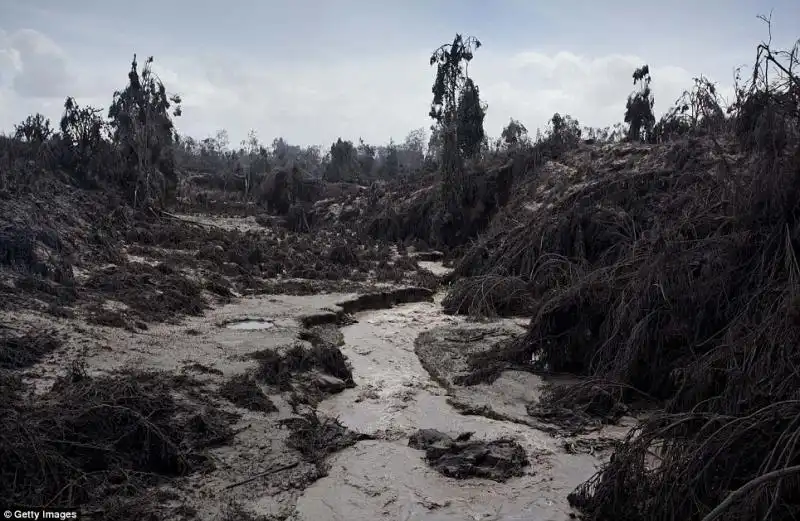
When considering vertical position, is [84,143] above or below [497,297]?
above

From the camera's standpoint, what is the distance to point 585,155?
2519cm

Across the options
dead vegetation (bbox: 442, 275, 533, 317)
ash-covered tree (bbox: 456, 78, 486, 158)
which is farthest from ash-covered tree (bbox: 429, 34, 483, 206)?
dead vegetation (bbox: 442, 275, 533, 317)

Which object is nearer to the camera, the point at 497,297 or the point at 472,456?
the point at 472,456

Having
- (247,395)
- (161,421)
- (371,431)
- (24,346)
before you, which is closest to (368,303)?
(247,395)

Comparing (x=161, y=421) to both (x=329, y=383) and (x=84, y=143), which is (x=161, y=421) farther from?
(x=84, y=143)

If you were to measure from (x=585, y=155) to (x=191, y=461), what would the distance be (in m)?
22.4

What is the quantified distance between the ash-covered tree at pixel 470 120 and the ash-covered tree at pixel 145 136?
47.4 ft

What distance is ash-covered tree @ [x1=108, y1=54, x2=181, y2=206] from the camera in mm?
24625

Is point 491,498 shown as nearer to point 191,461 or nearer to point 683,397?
point 683,397

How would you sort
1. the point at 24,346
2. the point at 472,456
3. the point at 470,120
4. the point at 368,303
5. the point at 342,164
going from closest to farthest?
the point at 472,456 < the point at 24,346 < the point at 368,303 < the point at 470,120 < the point at 342,164

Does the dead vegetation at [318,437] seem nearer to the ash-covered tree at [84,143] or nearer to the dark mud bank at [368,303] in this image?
the dark mud bank at [368,303]

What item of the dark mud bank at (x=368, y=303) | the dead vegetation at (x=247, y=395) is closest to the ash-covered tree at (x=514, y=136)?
the dark mud bank at (x=368, y=303)

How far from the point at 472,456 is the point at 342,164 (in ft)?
154

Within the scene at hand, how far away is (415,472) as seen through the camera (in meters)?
6.46
